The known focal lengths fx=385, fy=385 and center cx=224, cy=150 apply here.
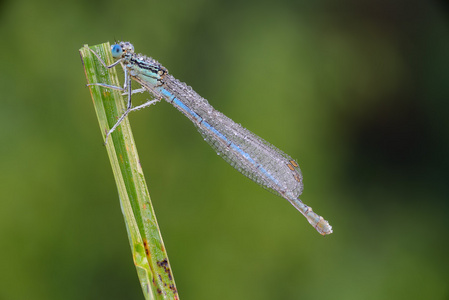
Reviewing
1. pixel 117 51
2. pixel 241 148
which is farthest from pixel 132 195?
pixel 241 148

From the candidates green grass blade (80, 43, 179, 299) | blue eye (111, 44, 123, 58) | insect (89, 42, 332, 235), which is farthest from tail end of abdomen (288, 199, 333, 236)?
blue eye (111, 44, 123, 58)

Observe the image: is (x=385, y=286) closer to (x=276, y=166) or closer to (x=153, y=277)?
(x=276, y=166)

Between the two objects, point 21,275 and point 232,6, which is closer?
point 21,275

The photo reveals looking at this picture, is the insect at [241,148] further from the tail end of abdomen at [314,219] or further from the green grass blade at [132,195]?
the green grass blade at [132,195]

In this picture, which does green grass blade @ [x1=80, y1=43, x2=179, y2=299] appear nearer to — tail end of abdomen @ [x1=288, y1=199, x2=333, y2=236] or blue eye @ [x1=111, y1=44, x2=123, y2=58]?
blue eye @ [x1=111, y1=44, x2=123, y2=58]

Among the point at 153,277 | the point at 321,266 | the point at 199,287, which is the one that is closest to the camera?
the point at 153,277

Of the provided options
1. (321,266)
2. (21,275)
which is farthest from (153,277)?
(321,266)
